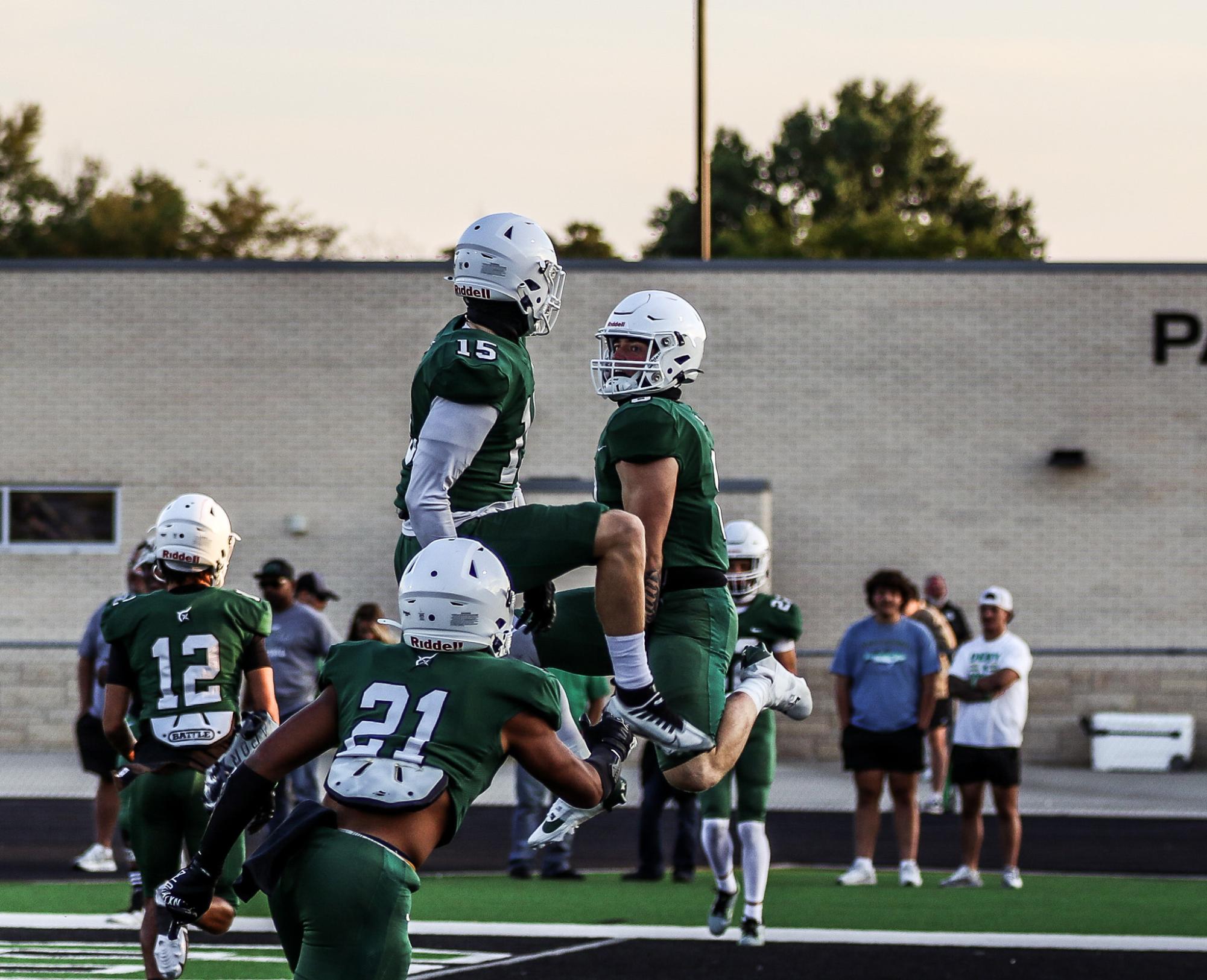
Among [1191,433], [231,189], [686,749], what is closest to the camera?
[686,749]

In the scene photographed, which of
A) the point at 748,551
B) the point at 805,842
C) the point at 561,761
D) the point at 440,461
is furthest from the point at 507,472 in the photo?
the point at 805,842

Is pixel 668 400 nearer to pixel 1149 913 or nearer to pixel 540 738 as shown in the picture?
pixel 540 738

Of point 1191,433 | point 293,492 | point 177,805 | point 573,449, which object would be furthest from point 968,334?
point 177,805

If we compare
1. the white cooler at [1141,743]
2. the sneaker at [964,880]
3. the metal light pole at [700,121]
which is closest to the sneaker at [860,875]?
the sneaker at [964,880]

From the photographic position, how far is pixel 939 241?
55.1 metres

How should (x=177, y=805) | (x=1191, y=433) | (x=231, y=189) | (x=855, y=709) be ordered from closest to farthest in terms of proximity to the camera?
(x=177, y=805)
(x=855, y=709)
(x=1191, y=433)
(x=231, y=189)

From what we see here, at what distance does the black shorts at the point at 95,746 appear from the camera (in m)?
12.7

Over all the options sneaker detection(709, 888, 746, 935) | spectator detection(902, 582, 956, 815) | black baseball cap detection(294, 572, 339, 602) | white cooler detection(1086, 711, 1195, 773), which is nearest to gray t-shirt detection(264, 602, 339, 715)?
black baseball cap detection(294, 572, 339, 602)

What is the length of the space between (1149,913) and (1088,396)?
1295 centimetres

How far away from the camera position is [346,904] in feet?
17.2

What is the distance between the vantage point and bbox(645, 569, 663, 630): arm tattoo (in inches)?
262

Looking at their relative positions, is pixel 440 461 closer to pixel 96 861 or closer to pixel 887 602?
pixel 887 602

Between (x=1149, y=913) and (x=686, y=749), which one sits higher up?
(x=686, y=749)

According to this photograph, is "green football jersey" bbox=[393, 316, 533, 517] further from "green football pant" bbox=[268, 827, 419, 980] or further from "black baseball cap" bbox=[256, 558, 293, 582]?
"black baseball cap" bbox=[256, 558, 293, 582]
